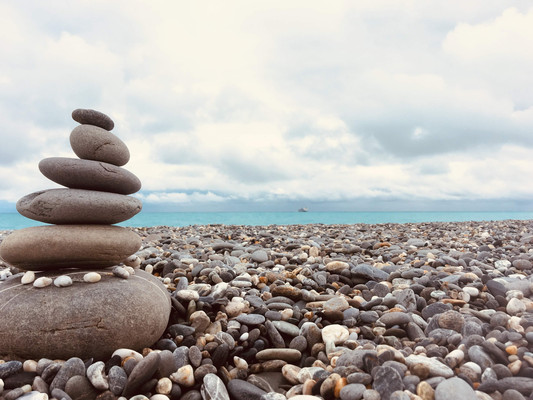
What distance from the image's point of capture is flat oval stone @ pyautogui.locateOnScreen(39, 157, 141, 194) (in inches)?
150

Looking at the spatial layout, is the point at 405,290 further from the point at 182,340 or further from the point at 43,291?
the point at 43,291

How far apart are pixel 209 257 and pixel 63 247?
363 cm

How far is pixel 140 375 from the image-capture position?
276 cm

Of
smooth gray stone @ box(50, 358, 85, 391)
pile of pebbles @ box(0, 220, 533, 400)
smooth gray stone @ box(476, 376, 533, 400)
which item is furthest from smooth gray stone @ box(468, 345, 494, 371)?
smooth gray stone @ box(50, 358, 85, 391)

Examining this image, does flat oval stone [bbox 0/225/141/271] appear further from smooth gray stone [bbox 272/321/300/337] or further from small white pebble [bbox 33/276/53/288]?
smooth gray stone [bbox 272/321/300/337]

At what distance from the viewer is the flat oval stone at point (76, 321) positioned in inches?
125

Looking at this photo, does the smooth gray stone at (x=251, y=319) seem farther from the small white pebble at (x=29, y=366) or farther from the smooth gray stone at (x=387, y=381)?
the small white pebble at (x=29, y=366)

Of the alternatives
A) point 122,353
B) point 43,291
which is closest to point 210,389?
point 122,353

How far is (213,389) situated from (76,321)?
1.43 meters

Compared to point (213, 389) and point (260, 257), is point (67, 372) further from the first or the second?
point (260, 257)

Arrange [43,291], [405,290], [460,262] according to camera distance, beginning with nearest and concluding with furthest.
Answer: [43,291] < [405,290] < [460,262]

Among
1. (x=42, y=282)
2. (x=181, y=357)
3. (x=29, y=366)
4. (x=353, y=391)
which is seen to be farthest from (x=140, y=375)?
(x=353, y=391)

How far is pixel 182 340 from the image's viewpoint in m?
3.70

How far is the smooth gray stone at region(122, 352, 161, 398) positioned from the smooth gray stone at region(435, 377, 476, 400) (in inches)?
83.7
